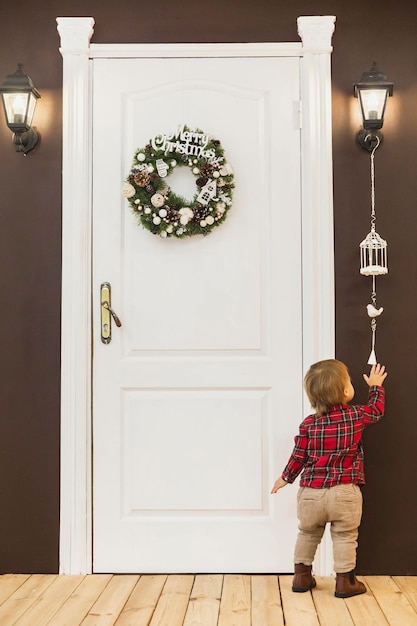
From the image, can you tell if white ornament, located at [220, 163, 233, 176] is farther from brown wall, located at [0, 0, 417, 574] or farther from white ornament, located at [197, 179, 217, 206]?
brown wall, located at [0, 0, 417, 574]

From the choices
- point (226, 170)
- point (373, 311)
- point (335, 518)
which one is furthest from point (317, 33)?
point (335, 518)

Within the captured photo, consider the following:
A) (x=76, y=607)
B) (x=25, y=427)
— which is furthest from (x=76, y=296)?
(x=76, y=607)

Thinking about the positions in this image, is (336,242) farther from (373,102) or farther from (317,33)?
(317,33)

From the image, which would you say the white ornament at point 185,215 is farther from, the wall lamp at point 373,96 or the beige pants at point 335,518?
the beige pants at point 335,518

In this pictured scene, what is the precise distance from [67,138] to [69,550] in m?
1.73

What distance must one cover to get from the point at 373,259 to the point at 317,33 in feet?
3.20

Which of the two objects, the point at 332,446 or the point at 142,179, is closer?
the point at 332,446

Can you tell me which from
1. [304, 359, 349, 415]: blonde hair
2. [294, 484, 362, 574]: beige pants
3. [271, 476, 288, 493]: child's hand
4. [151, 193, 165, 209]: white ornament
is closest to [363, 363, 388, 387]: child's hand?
[304, 359, 349, 415]: blonde hair

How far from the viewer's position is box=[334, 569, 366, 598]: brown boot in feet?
8.46

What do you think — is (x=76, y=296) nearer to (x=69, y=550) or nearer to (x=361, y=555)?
(x=69, y=550)

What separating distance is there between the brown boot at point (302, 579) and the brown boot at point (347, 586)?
4.3 inches

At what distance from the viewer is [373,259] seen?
2887mm

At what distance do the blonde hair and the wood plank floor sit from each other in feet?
2.33

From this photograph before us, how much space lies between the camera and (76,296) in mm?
2881
